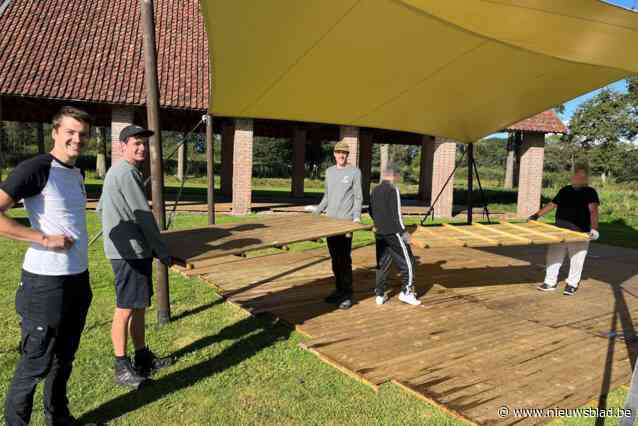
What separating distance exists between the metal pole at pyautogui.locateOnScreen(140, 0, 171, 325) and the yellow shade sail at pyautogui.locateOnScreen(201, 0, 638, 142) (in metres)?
0.65

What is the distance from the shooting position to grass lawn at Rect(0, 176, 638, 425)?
3.06 metres

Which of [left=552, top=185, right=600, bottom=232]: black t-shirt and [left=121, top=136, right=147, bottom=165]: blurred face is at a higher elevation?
[left=121, top=136, right=147, bottom=165]: blurred face

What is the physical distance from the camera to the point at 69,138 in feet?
8.18

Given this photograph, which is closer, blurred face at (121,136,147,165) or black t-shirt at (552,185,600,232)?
blurred face at (121,136,147,165)

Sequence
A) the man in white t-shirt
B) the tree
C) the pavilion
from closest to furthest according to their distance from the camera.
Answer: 1. the man in white t-shirt
2. the pavilion
3. the tree

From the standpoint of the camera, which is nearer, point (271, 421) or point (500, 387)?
point (271, 421)

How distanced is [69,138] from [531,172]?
691 inches

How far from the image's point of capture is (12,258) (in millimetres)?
7215

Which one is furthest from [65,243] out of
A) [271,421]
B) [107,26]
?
[107,26]

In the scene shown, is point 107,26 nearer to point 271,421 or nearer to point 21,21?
point 21,21

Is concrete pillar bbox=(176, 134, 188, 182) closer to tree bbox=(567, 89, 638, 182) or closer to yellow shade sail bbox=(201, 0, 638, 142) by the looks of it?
yellow shade sail bbox=(201, 0, 638, 142)

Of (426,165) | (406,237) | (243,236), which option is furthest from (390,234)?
(426,165)

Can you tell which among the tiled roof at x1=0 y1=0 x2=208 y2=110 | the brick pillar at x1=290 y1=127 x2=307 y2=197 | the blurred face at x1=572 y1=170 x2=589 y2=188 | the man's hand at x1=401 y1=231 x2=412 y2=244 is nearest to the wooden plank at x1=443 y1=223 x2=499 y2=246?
the man's hand at x1=401 y1=231 x2=412 y2=244

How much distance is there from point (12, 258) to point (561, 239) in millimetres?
8403
